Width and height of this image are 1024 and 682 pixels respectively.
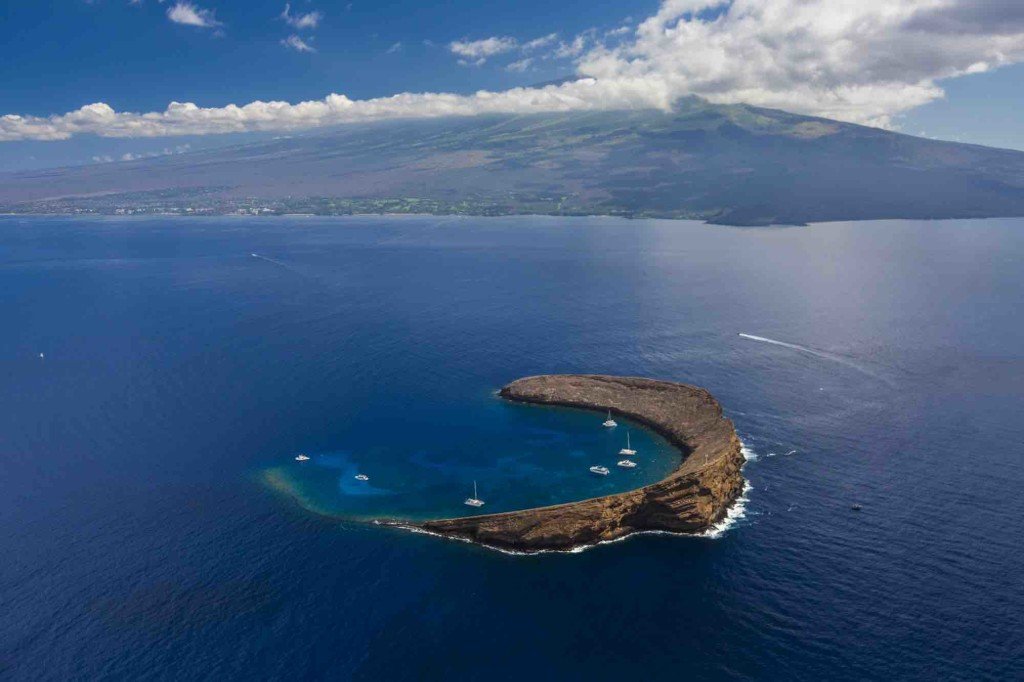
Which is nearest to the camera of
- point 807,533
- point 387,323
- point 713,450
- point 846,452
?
point 807,533

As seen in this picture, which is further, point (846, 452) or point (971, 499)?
point (846, 452)

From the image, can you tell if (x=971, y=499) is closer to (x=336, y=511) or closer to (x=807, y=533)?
(x=807, y=533)

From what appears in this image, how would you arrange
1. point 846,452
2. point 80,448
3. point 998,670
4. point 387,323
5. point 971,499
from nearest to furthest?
point 998,670
point 971,499
point 846,452
point 80,448
point 387,323

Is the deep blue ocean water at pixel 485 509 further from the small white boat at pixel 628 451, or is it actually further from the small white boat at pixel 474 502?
the small white boat at pixel 628 451

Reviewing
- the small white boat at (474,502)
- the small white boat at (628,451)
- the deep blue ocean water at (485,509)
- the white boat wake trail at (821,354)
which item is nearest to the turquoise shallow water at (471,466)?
the deep blue ocean water at (485,509)

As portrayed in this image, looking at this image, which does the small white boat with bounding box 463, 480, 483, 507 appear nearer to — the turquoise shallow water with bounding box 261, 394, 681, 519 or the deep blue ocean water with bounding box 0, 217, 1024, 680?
the turquoise shallow water with bounding box 261, 394, 681, 519

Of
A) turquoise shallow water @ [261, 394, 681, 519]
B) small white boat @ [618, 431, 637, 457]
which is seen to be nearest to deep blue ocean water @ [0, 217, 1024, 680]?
turquoise shallow water @ [261, 394, 681, 519]

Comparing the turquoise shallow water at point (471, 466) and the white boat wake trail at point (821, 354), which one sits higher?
the white boat wake trail at point (821, 354)

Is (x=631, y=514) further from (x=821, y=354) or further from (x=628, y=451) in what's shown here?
(x=821, y=354)

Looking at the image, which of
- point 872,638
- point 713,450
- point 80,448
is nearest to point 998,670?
point 872,638

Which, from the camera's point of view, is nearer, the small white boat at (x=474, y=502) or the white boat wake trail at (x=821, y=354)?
the small white boat at (x=474, y=502)

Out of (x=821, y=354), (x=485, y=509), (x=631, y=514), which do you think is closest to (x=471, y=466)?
(x=485, y=509)
